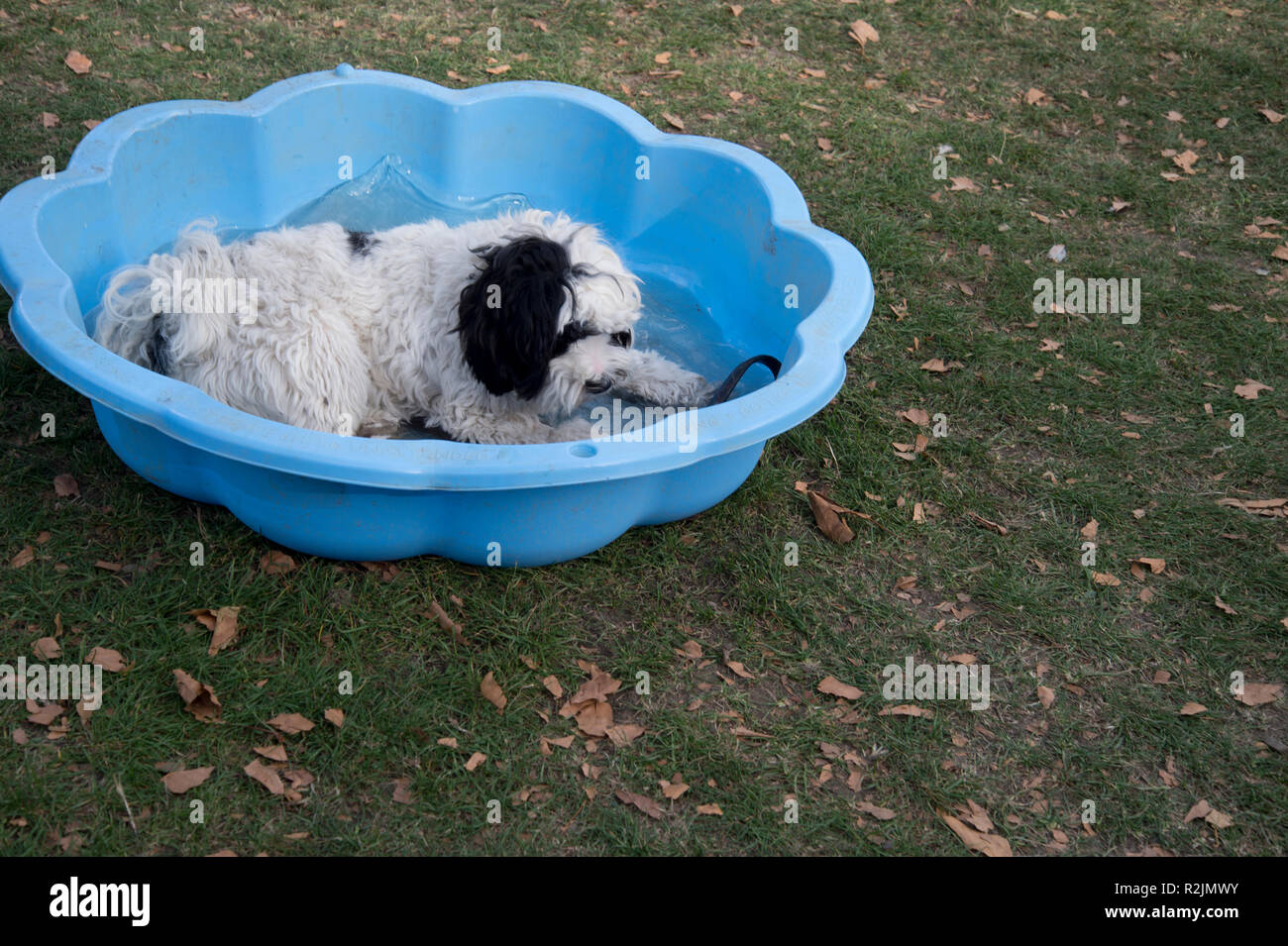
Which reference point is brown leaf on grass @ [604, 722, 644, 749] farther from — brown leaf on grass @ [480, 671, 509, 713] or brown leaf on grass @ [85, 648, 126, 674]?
brown leaf on grass @ [85, 648, 126, 674]

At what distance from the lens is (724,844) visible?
2.77 metres

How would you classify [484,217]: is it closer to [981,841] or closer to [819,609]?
[819,609]

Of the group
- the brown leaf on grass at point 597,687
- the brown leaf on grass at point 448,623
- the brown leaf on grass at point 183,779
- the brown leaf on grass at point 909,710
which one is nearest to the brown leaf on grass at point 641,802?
the brown leaf on grass at point 597,687

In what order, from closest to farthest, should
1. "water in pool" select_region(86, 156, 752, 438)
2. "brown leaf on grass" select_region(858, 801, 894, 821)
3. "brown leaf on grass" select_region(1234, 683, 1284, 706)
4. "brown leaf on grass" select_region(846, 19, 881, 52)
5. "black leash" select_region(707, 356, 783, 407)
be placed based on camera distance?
"brown leaf on grass" select_region(858, 801, 894, 821), "brown leaf on grass" select_region(1234, 683, 1284, 706), "black leash" select_region(707, 356, 783, 407), "water in pool" select_region(86, 156, 752, 438), "brown leaf on grass" select_region(846, 19, 881, 52)

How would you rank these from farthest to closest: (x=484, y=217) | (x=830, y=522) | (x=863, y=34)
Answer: (x=863, y=34), (x=484, y=217), (x=830, y=522)

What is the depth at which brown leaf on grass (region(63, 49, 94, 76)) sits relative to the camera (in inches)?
215

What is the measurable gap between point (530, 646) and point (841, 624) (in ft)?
3.38

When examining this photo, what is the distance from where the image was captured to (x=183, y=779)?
269 centimetres

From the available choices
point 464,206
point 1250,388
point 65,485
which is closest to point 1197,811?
point 1250,388

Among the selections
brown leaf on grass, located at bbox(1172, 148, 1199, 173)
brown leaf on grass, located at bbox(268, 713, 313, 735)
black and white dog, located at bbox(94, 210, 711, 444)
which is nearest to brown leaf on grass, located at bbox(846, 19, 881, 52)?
brown leaf on grass, located at bbox(1172, 148, 1199, 173)

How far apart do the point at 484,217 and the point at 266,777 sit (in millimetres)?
3169

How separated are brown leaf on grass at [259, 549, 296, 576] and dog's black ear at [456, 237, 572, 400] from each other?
86 centimetres

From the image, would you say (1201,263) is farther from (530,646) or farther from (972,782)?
(530,646)

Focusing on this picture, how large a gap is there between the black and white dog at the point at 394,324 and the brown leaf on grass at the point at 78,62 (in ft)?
8.24
